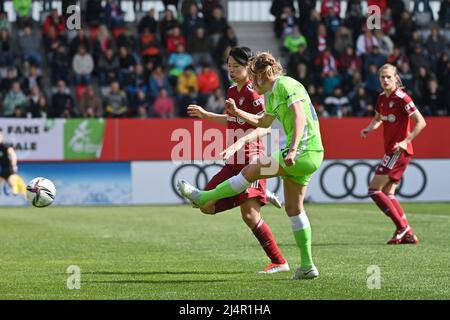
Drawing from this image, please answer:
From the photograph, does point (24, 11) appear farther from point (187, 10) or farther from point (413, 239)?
point (413, 239)

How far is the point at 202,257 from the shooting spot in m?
13.4

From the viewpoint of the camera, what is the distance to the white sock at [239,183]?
10828 millimetres

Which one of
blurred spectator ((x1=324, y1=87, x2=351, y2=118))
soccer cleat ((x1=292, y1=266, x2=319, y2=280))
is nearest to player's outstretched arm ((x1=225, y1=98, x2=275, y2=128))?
soccer cleat ((x1=292, y1=266, x2=319, y2=280))

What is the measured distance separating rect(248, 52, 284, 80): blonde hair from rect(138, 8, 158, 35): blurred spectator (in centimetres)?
2061

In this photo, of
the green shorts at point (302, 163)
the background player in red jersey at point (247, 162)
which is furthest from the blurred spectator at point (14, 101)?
the green shorts at point (302, 163)

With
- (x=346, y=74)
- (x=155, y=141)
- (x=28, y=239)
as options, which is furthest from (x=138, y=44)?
(x=28, y=239)

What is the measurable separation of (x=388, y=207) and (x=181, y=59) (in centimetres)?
1577

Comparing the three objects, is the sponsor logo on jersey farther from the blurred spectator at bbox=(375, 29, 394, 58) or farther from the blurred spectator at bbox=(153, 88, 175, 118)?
the blurred spectator at bbox=(375, 29, 394, 58)

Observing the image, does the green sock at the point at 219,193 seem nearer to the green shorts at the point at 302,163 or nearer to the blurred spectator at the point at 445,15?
the green shorts at the point at 302,163

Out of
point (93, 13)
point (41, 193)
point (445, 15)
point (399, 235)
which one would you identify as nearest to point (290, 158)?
point (41, 193)

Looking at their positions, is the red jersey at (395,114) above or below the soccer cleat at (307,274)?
above

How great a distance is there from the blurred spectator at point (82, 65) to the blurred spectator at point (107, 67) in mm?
350

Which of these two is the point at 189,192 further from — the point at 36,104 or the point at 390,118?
the point at 36,104

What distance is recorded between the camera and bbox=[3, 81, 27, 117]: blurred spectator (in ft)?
92.9
